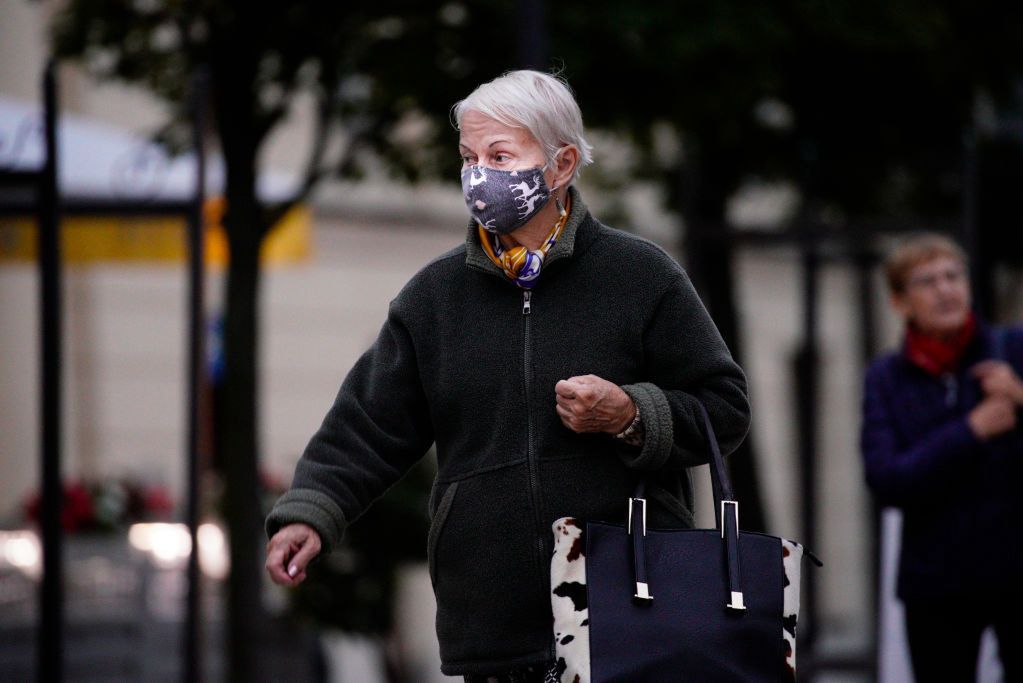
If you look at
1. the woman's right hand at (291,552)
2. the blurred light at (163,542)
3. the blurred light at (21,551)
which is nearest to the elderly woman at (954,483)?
the woman's right hand at (291,552)

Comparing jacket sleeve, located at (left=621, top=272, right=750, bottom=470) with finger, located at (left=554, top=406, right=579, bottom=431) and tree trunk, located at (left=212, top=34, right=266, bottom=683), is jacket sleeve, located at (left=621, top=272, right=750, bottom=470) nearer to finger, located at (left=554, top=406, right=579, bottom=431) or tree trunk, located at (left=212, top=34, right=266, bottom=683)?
finger, located at (left=554, top=406, right=579, bottom=431)

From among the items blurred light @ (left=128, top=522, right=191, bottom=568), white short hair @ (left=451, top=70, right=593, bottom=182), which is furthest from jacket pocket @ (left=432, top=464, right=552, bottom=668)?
blurred light @ (left=128, top=522, right=191, bottom=568)

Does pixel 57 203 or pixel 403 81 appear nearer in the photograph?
pixel 57 203

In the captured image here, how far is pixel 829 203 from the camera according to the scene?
1207 centimetres

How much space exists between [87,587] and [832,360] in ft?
44.0

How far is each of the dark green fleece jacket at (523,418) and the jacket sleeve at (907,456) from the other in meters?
1.51

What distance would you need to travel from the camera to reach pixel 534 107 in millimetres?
3115

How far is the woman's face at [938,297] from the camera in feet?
15.9

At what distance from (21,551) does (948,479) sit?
237 inches

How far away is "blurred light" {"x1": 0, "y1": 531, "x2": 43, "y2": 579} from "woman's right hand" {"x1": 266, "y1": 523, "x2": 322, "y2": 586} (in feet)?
21.1

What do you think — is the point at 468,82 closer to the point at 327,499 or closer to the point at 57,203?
the point at 57,203

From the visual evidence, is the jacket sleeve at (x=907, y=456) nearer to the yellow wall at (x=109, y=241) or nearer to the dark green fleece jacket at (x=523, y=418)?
the dark green fleece jacket at (x=523, y=418)

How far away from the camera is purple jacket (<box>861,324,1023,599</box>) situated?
454cm

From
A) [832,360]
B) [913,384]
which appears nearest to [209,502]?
[913,384]
